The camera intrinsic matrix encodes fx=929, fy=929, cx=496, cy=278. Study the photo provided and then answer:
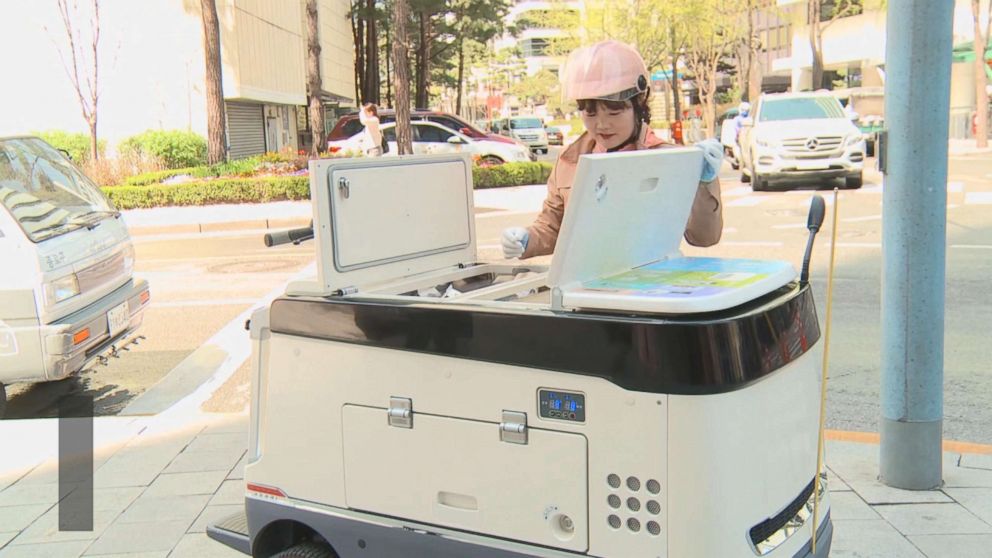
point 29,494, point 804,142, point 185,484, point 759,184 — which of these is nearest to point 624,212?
point 185,484

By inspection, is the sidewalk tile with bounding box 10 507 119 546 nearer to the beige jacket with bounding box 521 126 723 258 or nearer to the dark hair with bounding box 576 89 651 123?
the beige jacket with bounding box 521 126 723 258

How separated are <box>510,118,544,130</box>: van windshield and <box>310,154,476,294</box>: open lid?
3938 cm

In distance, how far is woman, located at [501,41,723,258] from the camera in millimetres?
3029

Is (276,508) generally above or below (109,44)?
below

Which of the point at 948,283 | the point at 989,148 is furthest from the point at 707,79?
the point at 948,283

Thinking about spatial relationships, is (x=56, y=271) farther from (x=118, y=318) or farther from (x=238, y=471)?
(x=238, y=471)

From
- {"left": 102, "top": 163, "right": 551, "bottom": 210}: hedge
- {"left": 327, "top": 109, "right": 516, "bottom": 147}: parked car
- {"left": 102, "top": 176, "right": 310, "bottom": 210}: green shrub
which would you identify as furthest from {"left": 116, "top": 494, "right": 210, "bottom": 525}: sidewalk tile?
{"left": 327, "top": 109, "right": 516, "bottom": 147}: parked car

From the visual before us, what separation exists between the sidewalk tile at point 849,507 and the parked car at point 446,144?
18902 millimetres

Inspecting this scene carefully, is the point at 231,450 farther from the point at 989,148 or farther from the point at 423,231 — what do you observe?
the point at 989,148

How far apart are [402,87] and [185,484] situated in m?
17.9

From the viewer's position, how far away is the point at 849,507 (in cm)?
402

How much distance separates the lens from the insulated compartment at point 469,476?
7.66 feet

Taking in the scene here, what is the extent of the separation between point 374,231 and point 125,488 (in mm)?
2531

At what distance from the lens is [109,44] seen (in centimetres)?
2386
